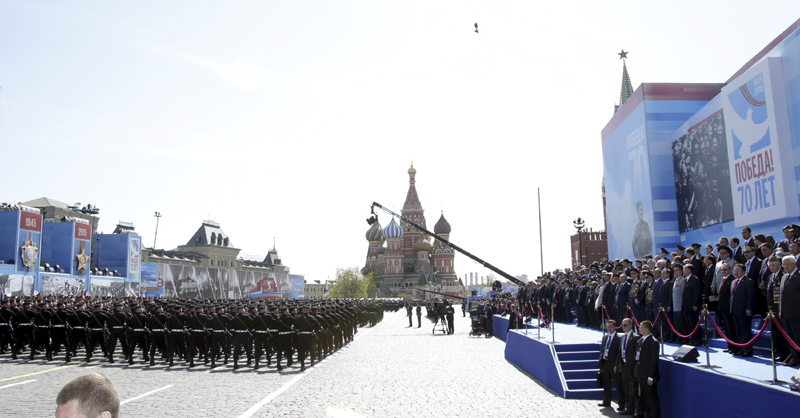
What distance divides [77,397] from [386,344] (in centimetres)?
2338

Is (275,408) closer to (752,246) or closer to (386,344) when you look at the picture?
(752,246)

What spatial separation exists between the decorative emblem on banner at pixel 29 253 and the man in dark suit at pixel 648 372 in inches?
1626

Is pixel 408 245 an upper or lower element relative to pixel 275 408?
upper

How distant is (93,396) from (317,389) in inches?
412

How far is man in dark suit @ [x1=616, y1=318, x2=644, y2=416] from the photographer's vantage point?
32.8 feet

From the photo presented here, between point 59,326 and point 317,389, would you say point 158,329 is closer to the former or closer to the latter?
point 59,326

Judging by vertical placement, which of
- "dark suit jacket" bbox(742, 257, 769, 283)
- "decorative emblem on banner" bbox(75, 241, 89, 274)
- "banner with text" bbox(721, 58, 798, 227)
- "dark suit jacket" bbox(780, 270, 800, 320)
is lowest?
"dark suit jacket" bbox(780, 270, 800, 320)

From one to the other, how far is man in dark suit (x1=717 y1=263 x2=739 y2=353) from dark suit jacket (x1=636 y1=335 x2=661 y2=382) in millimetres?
2330

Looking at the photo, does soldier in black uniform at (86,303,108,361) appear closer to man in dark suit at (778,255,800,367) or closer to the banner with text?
man in dark suit at (778,255,800,367)

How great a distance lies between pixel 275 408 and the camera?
10.6 metres

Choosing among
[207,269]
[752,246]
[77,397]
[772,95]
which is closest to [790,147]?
[772,95]

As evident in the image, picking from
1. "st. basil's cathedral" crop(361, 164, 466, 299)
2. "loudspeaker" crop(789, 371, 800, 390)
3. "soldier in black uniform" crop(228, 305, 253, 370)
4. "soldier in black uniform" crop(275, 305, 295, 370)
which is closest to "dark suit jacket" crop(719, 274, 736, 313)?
"loudspeaker" crop(789, 371, 800, 390)

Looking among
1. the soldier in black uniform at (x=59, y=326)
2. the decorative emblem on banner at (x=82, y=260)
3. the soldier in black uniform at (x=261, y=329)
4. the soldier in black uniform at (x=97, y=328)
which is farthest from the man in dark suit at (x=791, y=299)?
the decorative emblem on banner at (x=82, y=260)

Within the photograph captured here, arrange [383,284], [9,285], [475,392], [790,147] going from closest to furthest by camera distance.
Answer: [475,392] < [790,147] < [9,285] < [383,284]
